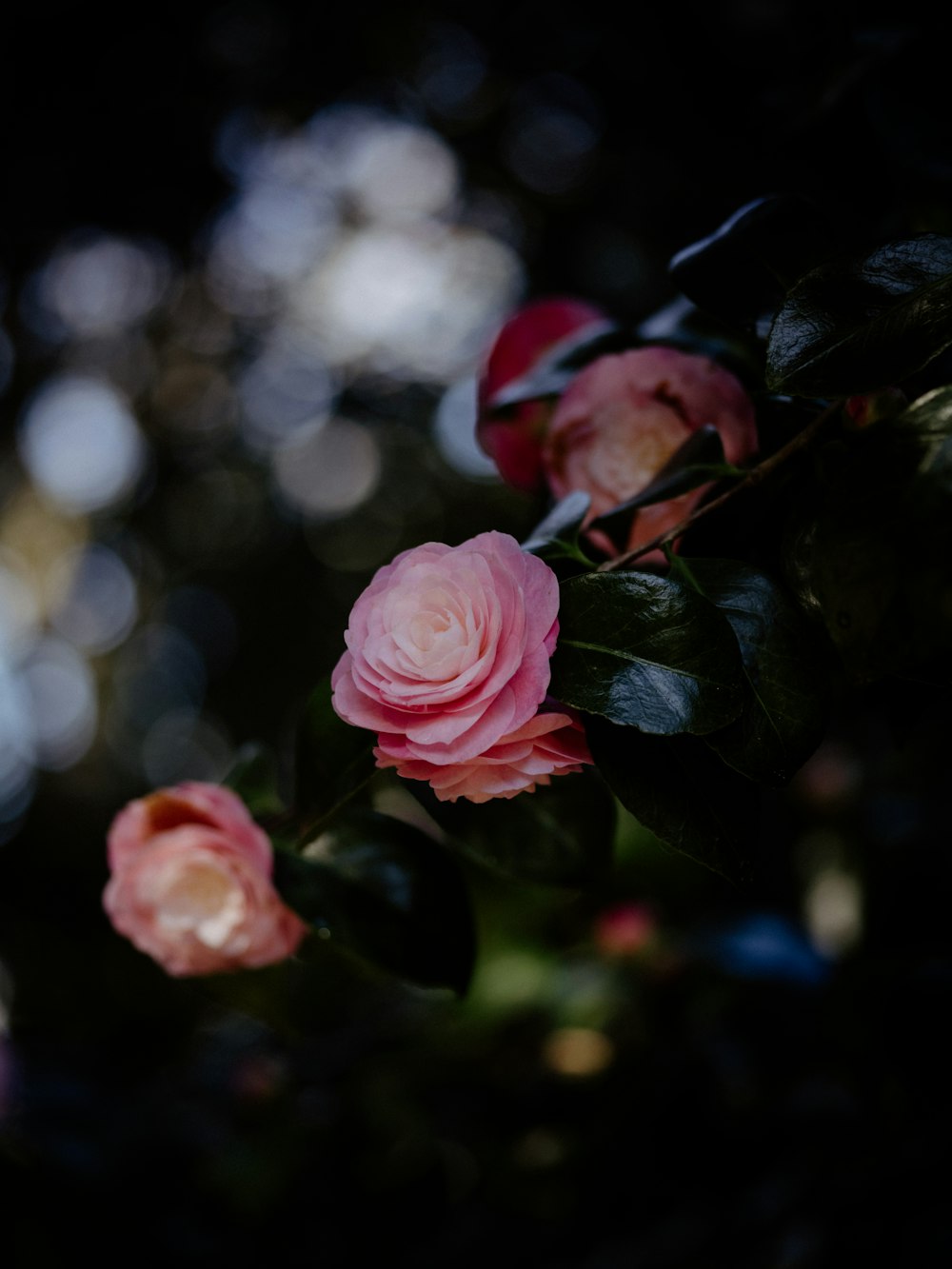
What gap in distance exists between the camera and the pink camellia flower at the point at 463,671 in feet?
1.09

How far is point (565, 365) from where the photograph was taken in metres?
0.54

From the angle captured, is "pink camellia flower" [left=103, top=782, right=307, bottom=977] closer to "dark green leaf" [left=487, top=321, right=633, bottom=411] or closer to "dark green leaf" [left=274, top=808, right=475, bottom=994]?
"dark green leaf" [left=274, top=808, right=475, bottom=994]

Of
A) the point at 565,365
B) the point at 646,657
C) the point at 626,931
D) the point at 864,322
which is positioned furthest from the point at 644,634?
the point at 626,931

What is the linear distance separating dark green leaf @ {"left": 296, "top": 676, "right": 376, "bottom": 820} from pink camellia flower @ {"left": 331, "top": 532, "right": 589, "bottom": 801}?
0.07m

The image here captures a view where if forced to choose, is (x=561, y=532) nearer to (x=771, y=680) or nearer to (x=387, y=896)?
(x=771, y=680)

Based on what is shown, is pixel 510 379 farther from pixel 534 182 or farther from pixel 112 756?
pixel 112 756

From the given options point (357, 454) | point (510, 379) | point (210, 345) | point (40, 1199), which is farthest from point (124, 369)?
point (510, 379)

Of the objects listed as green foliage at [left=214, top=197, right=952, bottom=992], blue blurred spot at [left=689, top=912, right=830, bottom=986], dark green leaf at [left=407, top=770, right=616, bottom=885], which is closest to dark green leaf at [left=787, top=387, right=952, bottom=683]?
green foliage at [left=214, top=197, right=952, bottom=992]

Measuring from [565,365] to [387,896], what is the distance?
0.34 meters

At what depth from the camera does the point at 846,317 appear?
354 mm

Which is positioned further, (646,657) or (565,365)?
(565,365)

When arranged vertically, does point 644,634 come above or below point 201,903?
above

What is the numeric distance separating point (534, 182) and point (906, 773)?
5.07 ft

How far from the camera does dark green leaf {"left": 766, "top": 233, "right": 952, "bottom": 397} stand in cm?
34
